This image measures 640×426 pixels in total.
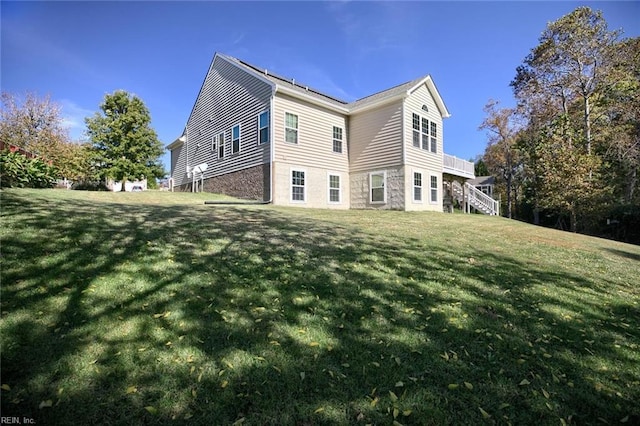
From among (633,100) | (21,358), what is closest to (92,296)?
(21,358)

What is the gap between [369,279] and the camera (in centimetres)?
456

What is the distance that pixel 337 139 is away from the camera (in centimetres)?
1700

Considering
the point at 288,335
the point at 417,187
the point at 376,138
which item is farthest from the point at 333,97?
the point at 288,335

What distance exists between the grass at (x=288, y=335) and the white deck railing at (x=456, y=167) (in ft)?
47.2

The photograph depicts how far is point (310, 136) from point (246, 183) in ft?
13.0

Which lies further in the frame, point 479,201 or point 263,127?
point 479,201

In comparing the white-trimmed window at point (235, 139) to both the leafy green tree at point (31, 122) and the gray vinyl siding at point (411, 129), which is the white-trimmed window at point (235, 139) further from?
the leafy green tree at point (31, 122)

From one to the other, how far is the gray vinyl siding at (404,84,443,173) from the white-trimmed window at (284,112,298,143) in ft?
17.7

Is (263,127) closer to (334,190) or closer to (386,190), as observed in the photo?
(334,190)

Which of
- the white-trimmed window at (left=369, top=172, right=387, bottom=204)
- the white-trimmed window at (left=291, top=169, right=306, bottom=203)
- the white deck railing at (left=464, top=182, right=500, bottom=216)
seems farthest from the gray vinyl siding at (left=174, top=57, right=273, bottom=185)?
→ the white deck railing at (left=464, top=182, right=500, bottom=216)

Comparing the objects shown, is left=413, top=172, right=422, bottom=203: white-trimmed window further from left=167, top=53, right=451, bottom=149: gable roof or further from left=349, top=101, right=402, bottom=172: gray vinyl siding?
left=167, top=53, right=451, bottom=149: gable roof

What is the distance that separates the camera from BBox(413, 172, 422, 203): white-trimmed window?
1602cm

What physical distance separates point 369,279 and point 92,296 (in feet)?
11.1

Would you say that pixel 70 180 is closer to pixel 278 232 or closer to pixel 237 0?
pixel 237 0
